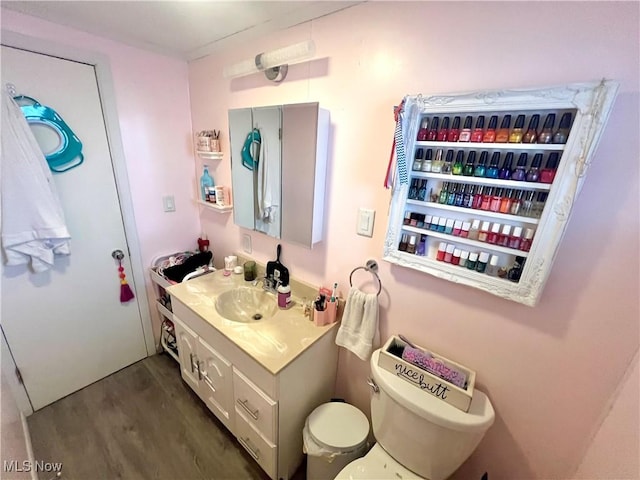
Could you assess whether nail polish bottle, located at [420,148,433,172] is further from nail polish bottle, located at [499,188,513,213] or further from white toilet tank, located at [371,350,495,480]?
white toilet tank, located at [371,350,495,480]

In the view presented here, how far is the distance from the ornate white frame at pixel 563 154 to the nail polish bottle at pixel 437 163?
85 mm

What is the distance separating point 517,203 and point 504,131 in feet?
0.73

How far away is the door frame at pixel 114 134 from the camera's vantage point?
1165mm

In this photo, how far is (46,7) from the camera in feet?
3.55

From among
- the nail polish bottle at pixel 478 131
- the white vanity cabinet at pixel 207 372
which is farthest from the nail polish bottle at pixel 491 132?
the white vanity cabinet at pixel 207 372

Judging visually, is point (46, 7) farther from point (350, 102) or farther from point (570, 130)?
point (570, 130)

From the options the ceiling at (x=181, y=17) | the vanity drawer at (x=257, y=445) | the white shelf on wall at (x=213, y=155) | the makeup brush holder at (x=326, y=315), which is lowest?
the vanity drawer at (x=257, y=445)

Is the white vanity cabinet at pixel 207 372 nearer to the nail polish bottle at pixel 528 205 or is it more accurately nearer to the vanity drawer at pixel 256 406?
the vanity drawer at pixel 256 406

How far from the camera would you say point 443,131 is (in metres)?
0.85

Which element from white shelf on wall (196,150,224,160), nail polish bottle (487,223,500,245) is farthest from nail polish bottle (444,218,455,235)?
white shelf on wall (196,150,224,160)

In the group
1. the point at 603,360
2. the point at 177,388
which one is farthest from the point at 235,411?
the point at 603,360

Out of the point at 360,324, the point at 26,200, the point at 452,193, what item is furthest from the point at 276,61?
the point at 26,200

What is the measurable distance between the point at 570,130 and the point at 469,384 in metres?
0.86

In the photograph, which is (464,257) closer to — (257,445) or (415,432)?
(415,432)
